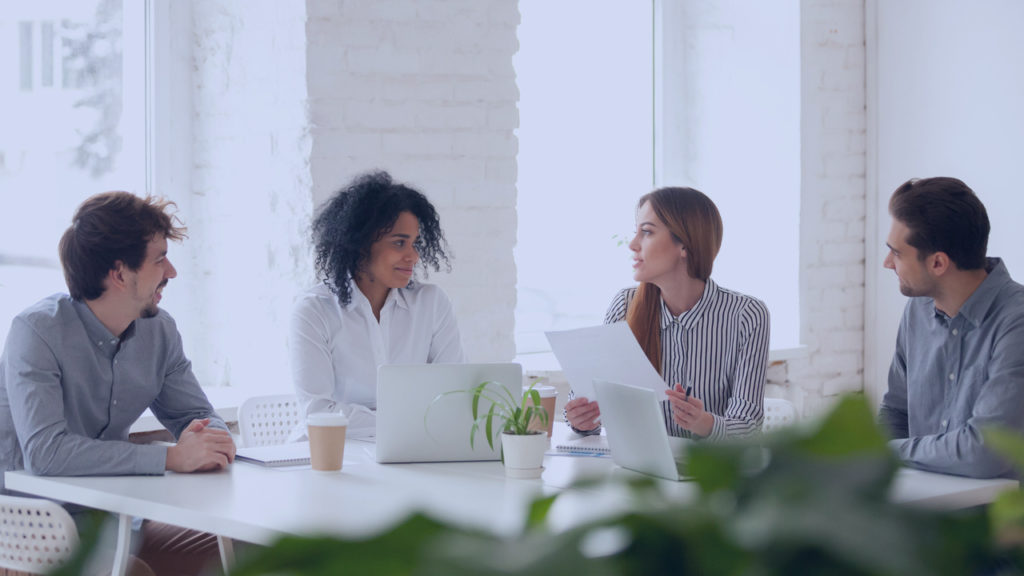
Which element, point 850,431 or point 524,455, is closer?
point 850,431

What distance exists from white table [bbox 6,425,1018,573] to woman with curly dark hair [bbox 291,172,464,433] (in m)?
0.43

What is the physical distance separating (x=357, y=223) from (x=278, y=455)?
82 cm

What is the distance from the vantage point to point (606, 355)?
7.63 ft

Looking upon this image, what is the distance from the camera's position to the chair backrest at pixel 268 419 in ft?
9.00

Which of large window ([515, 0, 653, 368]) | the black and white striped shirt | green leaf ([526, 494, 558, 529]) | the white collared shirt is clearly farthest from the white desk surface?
large window ([515, 0, 653, 368])

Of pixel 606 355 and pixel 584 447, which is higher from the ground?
pixel 606 355

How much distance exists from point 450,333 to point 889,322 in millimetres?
2166

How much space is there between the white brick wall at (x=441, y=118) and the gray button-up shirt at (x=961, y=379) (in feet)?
4.43

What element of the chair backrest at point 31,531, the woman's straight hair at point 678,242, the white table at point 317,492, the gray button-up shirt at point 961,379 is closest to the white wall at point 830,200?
the woman's straight hair at point 678,242

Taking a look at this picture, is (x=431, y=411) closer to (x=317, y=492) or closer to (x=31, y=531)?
(x=317, y=492)

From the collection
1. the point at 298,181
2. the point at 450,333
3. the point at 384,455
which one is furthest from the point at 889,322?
the point at 384,455

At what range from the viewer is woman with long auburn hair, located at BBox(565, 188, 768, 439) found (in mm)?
2642

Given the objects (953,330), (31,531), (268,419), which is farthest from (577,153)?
(31,531)

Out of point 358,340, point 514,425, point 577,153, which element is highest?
point 577,153
